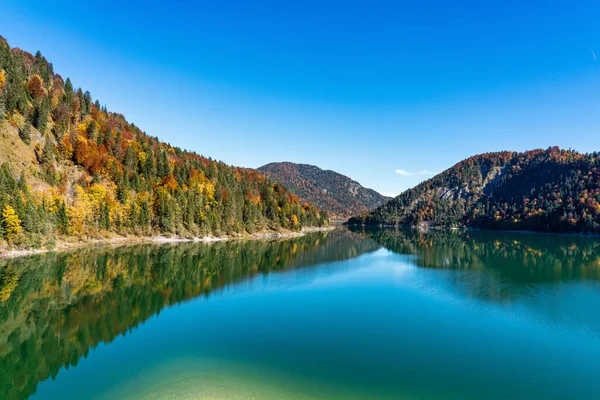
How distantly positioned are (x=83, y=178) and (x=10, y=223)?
97.7 ft

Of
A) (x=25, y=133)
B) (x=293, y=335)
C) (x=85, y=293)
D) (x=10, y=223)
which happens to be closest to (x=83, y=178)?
(x=25, y=133)

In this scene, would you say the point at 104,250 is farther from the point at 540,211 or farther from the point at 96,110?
the point at 540,211

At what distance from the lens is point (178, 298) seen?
33.7 metres

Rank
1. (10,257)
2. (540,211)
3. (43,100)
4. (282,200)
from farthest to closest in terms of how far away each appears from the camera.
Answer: (540,211)
(282,200)
(43,100)
(10,257)

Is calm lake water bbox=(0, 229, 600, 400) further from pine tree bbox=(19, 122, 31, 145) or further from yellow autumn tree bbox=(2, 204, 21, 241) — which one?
pine tree bbox=(19, 122, 31, 145)

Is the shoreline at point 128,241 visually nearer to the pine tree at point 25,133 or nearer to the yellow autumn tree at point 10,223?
the yellow autumn tree at point 10,223

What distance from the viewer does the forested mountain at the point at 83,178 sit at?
60438 mm

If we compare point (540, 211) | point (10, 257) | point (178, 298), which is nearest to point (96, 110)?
point (10, 257)

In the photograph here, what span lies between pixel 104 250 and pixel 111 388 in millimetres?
57297

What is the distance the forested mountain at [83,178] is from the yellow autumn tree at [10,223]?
0.11 meters

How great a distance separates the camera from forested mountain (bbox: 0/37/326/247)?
60.4 meters

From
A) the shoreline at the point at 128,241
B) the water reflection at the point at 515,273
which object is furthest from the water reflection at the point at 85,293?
the water reflection at the point at 515,273

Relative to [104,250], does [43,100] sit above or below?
above

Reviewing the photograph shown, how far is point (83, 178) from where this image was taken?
255ft
